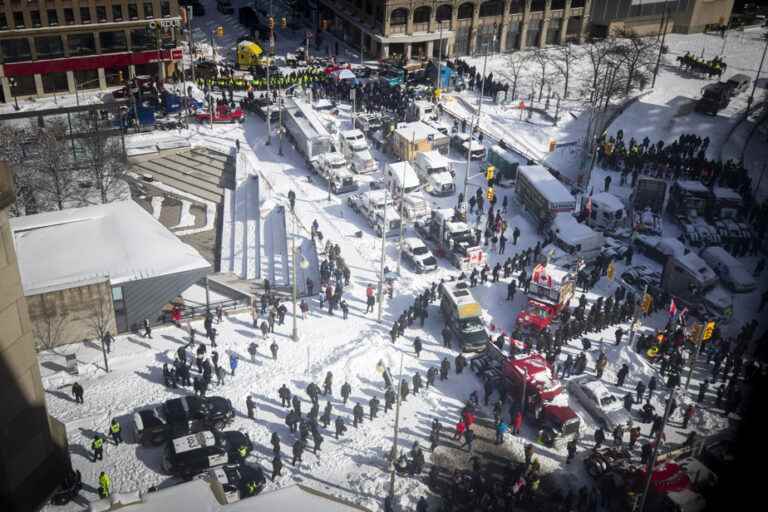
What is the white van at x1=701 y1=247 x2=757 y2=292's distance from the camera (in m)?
34.8

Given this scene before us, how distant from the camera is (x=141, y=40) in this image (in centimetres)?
5869

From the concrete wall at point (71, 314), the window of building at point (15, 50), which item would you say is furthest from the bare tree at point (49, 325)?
the window of building at point (15, 50)

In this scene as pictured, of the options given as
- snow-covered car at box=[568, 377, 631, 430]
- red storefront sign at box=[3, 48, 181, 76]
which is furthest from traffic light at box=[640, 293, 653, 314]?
red storefront sign at box=[3, 48, 181, 76]

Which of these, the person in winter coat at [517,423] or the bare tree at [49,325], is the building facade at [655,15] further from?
the bare tree at [49,325]

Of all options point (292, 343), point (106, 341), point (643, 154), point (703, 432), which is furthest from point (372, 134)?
point (703, 432)

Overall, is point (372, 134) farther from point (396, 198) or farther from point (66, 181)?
point (66, 181)

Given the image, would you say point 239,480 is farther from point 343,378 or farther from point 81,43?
point 81,43

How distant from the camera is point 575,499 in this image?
2341 centimetres

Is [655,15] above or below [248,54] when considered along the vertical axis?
above

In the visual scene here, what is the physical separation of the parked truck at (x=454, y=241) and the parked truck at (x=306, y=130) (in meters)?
11.0

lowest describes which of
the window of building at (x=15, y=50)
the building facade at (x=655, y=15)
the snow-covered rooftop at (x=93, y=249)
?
the snow-covered rooftop at (x=93, y=249)

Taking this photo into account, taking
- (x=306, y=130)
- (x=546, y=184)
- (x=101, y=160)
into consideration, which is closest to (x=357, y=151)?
(x=306, y=130)

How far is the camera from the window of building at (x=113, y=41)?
57656 mm

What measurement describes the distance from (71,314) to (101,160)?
42.8 feet
